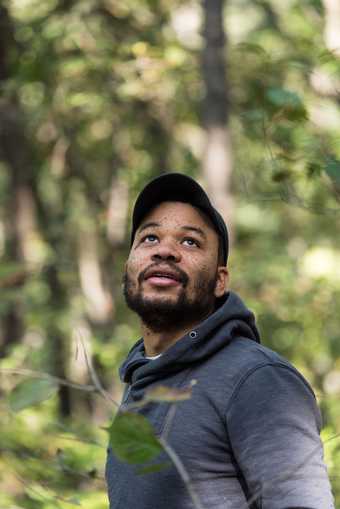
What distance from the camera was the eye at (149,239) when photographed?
10.3ft

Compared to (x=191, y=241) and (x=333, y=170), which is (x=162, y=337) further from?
(x=333, y=170)

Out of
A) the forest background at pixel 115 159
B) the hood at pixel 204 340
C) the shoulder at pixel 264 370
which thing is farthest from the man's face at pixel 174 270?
the forest background at pixel 115 159

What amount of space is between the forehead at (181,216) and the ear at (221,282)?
13cm

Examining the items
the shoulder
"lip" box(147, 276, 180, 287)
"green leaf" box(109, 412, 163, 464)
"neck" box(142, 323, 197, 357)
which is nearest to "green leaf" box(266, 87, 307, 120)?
"lip" box(147, 276, 180, 287)

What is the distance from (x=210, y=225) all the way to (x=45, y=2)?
25.2ft

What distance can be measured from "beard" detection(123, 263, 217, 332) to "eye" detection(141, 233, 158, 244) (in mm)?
155

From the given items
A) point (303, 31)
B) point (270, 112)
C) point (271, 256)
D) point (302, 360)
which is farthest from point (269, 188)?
point (270, 112)

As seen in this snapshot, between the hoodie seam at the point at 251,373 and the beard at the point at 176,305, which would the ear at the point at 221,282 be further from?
the hoodie seam at the point at 251,373

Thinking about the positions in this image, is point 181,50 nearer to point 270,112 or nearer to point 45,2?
point 45,2

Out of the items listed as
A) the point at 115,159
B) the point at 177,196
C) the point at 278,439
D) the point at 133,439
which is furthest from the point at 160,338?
the point at 115,159

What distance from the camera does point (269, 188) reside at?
38.9ft

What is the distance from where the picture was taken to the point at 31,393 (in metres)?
2.17

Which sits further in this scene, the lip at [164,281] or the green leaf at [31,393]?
the lip at [164,281]

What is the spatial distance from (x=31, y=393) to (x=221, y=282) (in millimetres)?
1119
